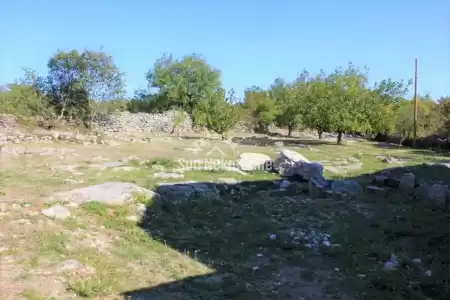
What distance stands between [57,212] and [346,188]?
22.1 ft

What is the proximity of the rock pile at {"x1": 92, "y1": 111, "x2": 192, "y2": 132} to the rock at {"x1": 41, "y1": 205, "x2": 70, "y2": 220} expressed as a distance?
85.9ft

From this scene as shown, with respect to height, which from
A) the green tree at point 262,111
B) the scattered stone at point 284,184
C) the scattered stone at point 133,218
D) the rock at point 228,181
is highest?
the green tree at point 262,111

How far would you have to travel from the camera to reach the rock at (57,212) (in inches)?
270

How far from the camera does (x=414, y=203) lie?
9828 mm

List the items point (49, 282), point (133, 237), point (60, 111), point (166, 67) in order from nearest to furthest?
point (49, 282)
point (133, 237)
point (60, 111)
point (166, 67)

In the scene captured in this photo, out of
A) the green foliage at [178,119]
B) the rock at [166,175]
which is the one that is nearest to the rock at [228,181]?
the rock at [166,175]

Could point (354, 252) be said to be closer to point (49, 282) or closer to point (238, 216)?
point (238, 216)

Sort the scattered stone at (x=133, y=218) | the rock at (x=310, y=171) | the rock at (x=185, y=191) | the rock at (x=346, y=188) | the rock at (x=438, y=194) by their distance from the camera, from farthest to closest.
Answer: the rock at (x=310, y=171)
the rock at (x=346, y=188)
the rock at (x=438, y=194)
the rock at (x=185, y=191)
the scattered stone at (x=133, y=218)

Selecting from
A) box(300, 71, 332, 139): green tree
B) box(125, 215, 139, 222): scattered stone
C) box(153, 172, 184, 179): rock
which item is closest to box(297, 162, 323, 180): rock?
box(153, 172, 184, 179): rock

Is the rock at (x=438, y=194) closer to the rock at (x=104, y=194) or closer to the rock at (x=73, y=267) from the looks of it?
the rock at (x=104, y=194)

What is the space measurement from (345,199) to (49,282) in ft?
22.9

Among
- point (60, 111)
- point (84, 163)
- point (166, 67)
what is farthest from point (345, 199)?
point (166, 67)

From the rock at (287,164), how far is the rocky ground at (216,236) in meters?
0.38

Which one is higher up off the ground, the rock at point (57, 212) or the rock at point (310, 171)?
the rock at point (310, 171)
